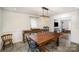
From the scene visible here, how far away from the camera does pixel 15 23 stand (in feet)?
5.17

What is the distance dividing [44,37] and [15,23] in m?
0.61

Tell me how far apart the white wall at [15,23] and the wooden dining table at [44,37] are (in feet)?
0.79

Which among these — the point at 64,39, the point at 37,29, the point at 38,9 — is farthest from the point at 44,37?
the point at 38,9

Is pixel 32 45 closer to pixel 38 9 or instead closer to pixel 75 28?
pixel 38 9

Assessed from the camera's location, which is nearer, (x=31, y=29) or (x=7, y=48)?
(x=7, y=48)

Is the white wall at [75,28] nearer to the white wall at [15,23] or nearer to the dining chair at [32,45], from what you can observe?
the dining chair at [32,45]

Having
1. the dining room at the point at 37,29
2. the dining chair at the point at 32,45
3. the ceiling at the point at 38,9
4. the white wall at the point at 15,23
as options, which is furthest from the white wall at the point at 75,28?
the white wall at the point at 15,23

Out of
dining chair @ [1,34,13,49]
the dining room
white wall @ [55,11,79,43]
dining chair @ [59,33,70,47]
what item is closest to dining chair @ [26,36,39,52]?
the dining room

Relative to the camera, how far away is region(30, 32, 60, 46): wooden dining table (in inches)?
61.0

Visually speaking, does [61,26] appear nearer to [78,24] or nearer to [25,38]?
[78,24]

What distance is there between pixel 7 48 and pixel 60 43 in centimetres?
98
